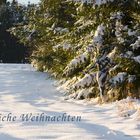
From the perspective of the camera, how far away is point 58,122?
336 inches

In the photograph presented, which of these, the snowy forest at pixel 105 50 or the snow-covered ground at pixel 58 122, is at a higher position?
the snowy forest at pixel 105 50

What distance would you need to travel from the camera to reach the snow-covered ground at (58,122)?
737cm

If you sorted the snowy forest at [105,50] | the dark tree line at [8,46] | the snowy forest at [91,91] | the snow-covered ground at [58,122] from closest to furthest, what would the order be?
the snow-covered ground at [58,122] < the snowy forest at [91,91] < the snowy forest at [105,50] < the dark tree line at [8,46]

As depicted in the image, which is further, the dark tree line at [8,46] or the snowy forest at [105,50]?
the dark tree line at [8,46]

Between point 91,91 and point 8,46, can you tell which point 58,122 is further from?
point 8,46

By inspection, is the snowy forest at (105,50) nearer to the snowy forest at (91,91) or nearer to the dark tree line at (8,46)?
the snowy forest at (91,91)

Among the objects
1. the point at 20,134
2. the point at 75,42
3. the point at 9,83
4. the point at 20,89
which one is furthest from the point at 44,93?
the point at 20,134

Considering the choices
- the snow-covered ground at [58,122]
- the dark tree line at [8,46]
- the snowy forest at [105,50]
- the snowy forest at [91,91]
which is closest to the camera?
the snow-covered ground at [58,122]

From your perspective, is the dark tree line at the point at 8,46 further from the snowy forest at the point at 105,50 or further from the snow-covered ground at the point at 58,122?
the snowy forest at the point at 105,50

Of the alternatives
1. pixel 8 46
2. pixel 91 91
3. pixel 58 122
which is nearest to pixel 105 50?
pixel 91 91

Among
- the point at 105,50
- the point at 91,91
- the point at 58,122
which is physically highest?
the point at 105,50

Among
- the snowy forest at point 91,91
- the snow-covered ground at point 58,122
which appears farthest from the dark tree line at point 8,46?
the snow-covered ground at point 58,122

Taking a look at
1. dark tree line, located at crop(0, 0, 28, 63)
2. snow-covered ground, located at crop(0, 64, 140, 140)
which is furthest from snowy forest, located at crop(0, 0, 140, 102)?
dark tree line, located at crop(0, 0, 28, 63)

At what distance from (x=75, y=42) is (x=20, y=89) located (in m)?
3.47
